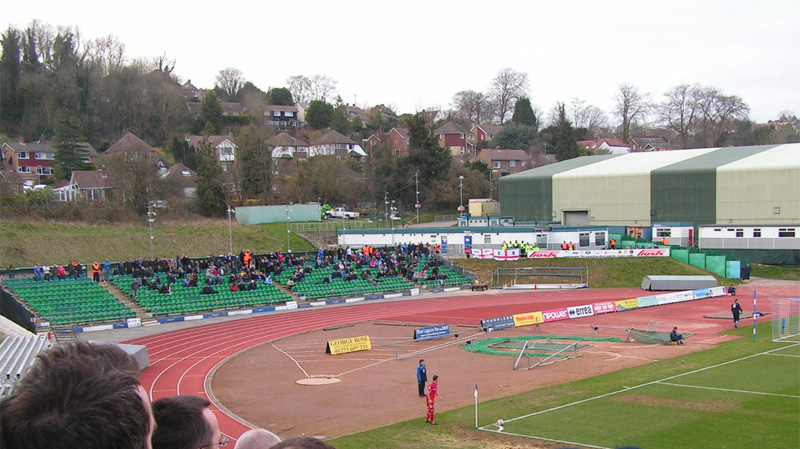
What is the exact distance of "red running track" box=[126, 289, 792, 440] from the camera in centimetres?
2598

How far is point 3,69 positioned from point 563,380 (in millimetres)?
88547

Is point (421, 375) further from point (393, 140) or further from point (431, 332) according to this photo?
point (393, 140)

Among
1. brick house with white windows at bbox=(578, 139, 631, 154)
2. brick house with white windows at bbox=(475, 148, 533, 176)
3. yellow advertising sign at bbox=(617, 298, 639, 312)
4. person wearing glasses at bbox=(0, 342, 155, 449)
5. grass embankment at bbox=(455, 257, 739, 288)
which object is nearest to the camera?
person wearing glasses at bbox=(0, 342, 155, 449)

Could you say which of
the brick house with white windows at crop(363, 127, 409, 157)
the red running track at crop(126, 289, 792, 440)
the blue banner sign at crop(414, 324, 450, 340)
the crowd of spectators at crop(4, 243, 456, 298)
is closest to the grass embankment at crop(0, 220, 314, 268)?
the crowd of spectators at crop(4, 243, 456, 298)

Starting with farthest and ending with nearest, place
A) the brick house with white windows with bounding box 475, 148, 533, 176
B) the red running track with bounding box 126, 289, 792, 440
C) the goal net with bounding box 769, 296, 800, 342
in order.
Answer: the brick house with white windows with bounding box 475, 148, 533, 176 → the goal net with bounding box 769, 296, 800, 342 → the red running track with bounding box 126, 289, 792, 440

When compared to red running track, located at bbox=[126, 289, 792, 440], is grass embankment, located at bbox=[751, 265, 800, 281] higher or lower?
higher

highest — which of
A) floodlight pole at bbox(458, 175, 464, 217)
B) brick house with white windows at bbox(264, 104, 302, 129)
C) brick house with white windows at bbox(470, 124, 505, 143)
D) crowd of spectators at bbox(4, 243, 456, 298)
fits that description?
brick house with white windows at bbox(264, 104, 302, 129)

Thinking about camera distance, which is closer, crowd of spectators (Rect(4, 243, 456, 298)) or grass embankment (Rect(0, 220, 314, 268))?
crowd of spectators (Rect(4, 243, 456, 298))

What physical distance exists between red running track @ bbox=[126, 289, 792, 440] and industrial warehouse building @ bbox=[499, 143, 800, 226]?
62.5ft

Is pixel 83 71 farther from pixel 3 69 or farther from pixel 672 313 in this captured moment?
pixel 672 313

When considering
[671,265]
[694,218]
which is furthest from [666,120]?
[671,265]

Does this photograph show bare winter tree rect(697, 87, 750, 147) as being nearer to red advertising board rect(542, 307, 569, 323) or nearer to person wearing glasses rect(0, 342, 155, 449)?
red advertising board rect(542, 307, 569, 323)

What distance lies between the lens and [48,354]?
2.25 metres

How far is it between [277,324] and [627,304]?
20881mm
